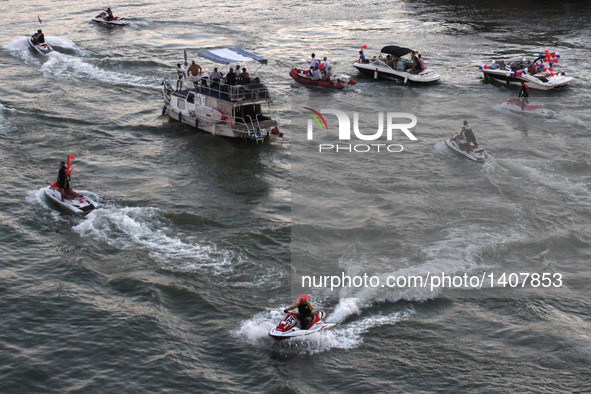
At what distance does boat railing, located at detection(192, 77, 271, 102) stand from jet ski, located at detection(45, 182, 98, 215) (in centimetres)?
874

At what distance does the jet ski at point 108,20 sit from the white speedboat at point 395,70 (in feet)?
68.3

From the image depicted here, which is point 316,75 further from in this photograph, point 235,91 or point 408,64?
point 235,91

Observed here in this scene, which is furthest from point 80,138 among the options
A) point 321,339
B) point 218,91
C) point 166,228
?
point 321,339

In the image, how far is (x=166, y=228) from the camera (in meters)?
23.0

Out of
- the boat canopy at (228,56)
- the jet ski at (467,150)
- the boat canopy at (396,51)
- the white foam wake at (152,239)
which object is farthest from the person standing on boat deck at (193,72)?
the jet ski at (467,150)

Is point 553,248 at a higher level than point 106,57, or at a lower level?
lower

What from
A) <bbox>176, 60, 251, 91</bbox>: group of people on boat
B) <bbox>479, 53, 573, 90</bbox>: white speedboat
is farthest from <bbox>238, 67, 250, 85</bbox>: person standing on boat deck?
<bbox>479, 53, 573, 90</bbox>: white speedboat

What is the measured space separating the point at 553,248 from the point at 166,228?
43.7 feet

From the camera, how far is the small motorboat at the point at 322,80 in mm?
37562

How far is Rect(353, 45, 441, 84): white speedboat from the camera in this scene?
1495 inches

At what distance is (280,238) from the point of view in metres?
22.7

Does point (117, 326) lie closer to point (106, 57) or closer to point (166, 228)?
point (166, 228)

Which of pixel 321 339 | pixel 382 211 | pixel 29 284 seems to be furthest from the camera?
pixel 382 211

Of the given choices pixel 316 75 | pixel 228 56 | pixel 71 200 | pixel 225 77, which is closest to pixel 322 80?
pixel 316 75
